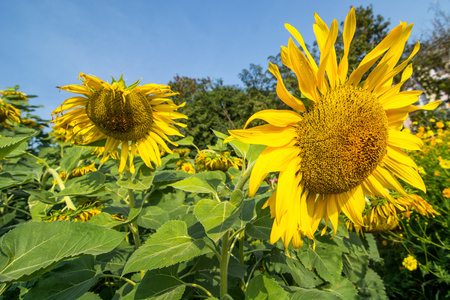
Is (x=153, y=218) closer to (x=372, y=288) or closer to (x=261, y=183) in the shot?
(x=261, y=183)

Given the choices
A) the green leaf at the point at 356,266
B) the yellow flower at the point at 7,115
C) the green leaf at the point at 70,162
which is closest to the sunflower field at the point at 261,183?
the green leaf at the point at 356,266

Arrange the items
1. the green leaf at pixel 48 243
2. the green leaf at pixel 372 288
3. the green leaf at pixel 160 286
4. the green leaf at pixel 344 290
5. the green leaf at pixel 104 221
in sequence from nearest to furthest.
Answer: the green leaf at pixel 48 243, the green leaf at pixel 160 286, the green leaf at pixel 104 221, the green leaf at pixel 344 290, the green leaf at pixel 372 288

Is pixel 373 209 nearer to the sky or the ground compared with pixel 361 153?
nearer to the ground

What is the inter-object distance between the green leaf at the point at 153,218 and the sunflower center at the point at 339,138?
2.79ft

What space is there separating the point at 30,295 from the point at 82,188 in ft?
1.76

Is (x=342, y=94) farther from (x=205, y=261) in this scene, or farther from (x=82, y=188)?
(x=82, y=188)

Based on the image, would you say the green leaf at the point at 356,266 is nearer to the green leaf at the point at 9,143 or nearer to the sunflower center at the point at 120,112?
the sunflower center at the point at 120,112

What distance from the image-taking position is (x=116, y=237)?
0.88 metres

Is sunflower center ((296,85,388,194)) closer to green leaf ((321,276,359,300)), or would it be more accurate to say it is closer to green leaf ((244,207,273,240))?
green leaf ((244,207,273,240))

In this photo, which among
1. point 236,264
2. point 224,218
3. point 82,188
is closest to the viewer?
point 224,218

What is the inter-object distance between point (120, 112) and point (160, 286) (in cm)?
88

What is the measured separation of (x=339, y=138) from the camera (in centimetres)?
85

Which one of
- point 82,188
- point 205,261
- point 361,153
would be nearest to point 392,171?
point 361,153

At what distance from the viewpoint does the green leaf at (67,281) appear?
1.10 meters
